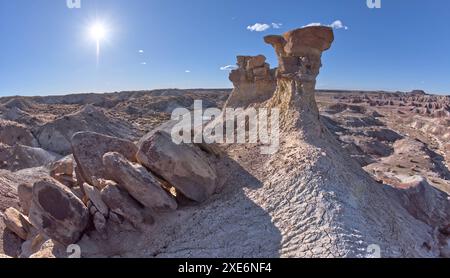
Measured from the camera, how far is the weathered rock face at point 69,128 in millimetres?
32719

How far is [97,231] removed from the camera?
11109mm

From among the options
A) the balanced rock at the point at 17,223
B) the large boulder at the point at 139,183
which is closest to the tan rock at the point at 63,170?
the balanced rock at the point at 17,223

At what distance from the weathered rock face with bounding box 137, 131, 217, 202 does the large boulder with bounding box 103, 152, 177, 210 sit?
1.57ft

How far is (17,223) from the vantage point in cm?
1365

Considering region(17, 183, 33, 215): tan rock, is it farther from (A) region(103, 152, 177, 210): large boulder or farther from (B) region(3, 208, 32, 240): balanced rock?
(A) region(103, 152, 177, 210): large boulder

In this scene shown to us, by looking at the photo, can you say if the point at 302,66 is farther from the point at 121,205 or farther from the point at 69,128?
the point at 69,128

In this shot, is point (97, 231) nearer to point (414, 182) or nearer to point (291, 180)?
point (291, 180)

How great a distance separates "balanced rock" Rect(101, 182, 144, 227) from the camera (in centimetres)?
1115

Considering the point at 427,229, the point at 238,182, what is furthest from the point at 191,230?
the point at 427,229

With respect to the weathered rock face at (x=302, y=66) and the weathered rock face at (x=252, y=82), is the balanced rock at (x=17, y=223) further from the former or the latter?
the weathered rock face at (x=252, y=82)

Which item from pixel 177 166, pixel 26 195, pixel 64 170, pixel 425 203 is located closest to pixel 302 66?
pixel 177 166

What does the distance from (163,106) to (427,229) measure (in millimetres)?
67898

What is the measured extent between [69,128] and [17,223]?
22.2 metres

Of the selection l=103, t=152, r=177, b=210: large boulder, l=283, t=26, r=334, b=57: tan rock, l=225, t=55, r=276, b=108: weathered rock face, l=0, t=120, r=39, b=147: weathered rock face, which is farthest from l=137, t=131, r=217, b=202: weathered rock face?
l=0, t=120, r=39, b=147: weathered rock face
